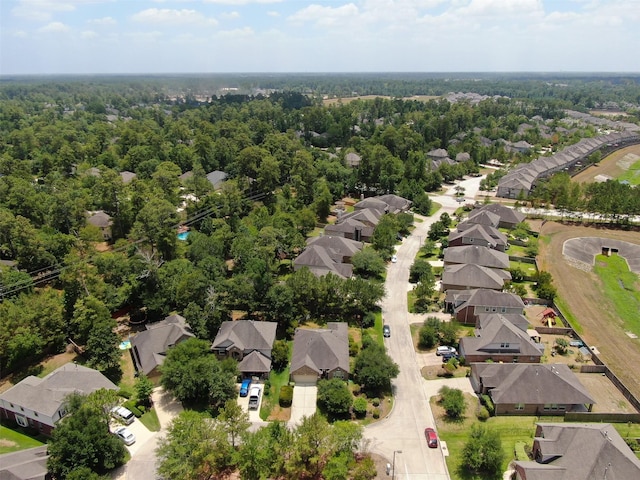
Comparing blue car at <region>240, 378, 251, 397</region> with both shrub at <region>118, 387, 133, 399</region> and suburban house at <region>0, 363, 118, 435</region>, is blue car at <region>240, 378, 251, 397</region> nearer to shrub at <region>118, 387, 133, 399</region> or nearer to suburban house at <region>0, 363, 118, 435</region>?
shrub at <region>118, 387, 133, 399</region>

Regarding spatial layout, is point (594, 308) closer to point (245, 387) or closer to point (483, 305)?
point (483, 305)

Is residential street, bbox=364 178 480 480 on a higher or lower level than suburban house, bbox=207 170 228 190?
lower

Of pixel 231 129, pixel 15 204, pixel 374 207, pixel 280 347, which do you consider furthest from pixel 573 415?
pixel 231 129

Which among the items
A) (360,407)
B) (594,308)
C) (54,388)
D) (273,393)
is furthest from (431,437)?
(594,308)

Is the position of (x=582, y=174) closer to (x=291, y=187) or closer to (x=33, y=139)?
(x=291, y=187)

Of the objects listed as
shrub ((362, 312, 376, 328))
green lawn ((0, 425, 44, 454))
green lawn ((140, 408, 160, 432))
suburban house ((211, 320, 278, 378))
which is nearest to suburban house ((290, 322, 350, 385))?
suburban house ((211, 320, 278, 378))

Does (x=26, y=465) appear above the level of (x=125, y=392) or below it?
above
